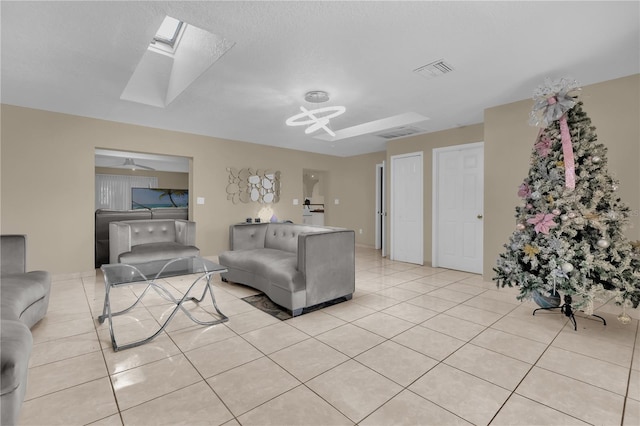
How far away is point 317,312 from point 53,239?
4031 millimetres

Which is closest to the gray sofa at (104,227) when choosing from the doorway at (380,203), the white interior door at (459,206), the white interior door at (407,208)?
the white interior door at (407,208)

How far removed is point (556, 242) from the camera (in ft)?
8.51

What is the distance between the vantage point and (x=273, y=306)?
3254 mm

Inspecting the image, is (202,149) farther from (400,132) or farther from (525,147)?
(525,147)

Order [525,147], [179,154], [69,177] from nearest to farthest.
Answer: [525,147]
[69,177]
[179,154]

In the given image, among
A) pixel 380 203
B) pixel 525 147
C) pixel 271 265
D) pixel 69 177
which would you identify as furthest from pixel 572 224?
pixel 69 177

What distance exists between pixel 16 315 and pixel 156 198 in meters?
9.54

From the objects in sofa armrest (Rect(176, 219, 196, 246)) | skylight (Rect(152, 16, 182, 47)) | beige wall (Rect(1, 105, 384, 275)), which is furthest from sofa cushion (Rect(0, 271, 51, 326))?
skylight (Rect(152, 16, 182, 47))

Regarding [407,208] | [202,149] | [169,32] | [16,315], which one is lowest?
[16,315]

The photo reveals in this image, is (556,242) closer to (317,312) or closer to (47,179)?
(317,312)

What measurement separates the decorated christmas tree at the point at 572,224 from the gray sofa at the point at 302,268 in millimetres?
1667

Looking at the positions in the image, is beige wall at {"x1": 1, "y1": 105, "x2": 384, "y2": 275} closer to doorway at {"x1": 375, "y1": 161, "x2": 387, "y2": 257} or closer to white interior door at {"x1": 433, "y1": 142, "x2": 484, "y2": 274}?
doorway at {"x1": 375, "y1": 161, "x2": 387, "y2": 257}

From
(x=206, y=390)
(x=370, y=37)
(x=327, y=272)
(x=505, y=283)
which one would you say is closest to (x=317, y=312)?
(x=327, y=272)

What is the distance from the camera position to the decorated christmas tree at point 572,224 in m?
2.47
